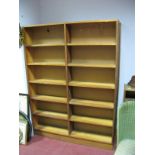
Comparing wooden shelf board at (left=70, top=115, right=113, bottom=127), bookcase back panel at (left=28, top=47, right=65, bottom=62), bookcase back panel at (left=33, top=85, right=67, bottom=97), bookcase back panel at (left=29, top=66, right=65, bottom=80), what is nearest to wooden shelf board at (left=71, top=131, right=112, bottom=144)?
wooden shelf board at (left=70, top=115, right=113, bottom=127)

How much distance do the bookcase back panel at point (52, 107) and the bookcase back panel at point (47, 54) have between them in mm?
784

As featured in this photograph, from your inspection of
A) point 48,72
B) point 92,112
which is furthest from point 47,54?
point 92,112

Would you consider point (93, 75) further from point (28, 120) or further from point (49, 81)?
point (28, 120)

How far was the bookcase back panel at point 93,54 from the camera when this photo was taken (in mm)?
2826

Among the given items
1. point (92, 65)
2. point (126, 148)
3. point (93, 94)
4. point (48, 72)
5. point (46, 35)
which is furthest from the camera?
point (48, 72)

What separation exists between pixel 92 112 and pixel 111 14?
5.17 ft

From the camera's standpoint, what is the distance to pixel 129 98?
260 centimetres

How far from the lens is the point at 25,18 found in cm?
307

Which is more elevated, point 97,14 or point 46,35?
point 97,14

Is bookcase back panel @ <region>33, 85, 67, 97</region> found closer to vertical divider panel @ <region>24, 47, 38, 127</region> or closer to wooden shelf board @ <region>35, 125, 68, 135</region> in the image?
vertical divider panel @ <region>24, 47, 38, 127</region>

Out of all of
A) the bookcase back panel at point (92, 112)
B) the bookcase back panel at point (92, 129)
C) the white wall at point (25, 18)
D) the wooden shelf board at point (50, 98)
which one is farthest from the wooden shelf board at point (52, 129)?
the white wall at point (25, 18)

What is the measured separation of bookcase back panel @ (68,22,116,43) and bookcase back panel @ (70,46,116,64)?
0.38 ft

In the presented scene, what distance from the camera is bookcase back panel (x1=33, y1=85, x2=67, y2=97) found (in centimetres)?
323
